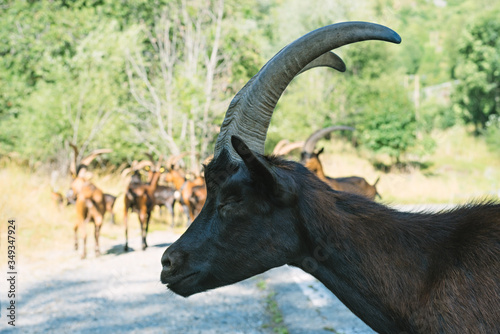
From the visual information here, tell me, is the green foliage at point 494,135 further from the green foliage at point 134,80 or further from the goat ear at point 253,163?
the goat ear at point 253,163

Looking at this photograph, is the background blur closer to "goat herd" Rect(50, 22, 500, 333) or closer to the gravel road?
the gravel road

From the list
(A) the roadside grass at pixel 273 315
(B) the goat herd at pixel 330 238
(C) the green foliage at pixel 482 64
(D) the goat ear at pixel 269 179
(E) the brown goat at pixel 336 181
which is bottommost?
(A) the roadside grass at pixel 273 315

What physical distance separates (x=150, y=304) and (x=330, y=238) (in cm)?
539

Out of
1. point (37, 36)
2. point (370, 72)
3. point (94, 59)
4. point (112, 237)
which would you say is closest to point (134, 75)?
point (94, 59)

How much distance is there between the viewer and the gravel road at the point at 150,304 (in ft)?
20.1

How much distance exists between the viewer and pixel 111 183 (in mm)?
21281

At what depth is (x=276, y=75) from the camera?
2.57 m

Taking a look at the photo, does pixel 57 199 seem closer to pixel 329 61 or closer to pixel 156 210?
pixel 156 210

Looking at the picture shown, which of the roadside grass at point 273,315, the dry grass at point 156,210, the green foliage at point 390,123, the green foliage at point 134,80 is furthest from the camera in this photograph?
the green foliage at point 390,123

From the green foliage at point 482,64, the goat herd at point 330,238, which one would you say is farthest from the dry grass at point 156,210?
the green foliage at point 482,64

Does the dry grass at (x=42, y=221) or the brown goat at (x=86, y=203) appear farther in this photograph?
the dry grass at (x=42, y=221)

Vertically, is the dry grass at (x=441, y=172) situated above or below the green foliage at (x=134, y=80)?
below

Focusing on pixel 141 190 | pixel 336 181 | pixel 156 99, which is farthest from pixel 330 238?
pixel 156 99

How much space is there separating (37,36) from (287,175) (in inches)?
1071
